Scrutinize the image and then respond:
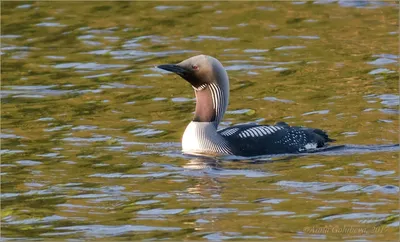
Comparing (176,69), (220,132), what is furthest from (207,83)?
(220,132)

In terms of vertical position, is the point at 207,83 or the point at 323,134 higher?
the point at 207,83

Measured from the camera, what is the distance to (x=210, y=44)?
16.2 meters

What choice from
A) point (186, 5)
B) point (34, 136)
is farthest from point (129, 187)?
point (186, 5)

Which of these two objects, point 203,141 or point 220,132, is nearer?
point 203,141

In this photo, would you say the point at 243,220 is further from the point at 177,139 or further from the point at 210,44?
the point at 210,44

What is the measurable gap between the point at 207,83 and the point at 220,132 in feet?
1.66

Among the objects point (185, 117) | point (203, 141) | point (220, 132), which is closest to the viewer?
point (203, 141)

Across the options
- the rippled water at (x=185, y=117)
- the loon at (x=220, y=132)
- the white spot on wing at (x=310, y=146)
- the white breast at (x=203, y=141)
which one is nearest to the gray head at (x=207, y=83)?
the loon at (x=220, y=132)

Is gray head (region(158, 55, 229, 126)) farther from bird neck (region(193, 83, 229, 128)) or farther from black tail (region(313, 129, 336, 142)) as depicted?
black tail (region(313, 129, 336, 142))

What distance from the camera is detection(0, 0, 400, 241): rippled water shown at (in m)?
8.76

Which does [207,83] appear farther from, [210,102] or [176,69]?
[176,69]

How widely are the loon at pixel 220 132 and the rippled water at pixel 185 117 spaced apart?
0.16 metres

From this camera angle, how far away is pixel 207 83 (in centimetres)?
1141

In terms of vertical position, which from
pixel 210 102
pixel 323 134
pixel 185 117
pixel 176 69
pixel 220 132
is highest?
pixel 176 69
